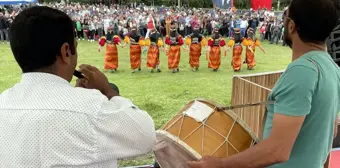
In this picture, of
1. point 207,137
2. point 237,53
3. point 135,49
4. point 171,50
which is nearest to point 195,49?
point 171,50

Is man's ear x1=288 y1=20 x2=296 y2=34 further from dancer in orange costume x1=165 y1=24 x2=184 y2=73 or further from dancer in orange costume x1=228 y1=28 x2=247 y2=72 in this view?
dancer in orange costume x1=228 y1=28 x2=247 y2=72

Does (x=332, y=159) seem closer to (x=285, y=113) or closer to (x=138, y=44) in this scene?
(x=285, y=113)

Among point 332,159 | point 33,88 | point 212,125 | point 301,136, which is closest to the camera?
point 33,88

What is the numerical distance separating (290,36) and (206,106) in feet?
1.70

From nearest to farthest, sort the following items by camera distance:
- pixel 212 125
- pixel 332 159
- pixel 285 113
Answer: pixel 285 113, pixel 212 125, pixel 332 159

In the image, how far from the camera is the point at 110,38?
1088 cm

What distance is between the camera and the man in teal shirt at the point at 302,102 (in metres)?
1.27

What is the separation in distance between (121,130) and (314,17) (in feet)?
2.69

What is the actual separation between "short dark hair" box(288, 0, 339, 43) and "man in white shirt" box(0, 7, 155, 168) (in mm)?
700

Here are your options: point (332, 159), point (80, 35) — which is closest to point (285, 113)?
point (332, 159)

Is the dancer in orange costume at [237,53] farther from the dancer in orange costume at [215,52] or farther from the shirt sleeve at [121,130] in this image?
the shirt sleeve at [121,130]

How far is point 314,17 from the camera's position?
133cm

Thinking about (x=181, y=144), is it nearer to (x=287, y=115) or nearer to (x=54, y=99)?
(x=287, y=115)

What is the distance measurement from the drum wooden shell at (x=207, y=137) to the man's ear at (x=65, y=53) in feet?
2.32
